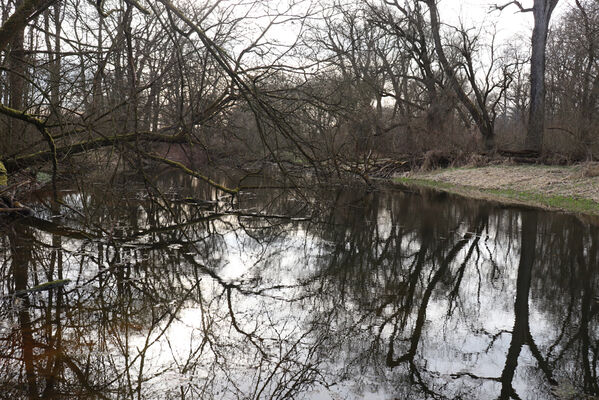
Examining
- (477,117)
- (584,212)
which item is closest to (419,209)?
(584,212)

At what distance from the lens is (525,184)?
15359 millimetres

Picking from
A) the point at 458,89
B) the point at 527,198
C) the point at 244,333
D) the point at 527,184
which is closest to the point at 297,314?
the point at 244,333

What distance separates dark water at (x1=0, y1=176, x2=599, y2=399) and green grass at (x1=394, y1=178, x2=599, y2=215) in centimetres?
323

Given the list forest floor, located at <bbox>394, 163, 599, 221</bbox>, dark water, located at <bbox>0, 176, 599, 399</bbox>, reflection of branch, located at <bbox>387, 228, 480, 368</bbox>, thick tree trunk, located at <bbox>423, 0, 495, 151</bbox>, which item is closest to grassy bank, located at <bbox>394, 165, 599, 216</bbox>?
forest floor, located at <bbox>394, 163, 599, 221</bbox>

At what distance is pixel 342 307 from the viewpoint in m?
4.68

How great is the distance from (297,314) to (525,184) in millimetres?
13148

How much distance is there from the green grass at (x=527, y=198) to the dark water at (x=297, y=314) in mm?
3235

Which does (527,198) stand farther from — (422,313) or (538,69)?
(538,69)

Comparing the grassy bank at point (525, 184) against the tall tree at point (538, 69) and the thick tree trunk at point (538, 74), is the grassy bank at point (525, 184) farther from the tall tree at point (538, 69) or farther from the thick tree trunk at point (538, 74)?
the tall tree at point (538, 69)

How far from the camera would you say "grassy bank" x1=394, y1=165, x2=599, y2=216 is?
39.6 feet

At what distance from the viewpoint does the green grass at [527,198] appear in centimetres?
1132

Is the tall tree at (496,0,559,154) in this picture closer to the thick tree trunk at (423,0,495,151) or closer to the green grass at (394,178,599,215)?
the thick tree trunk at (423,0,495,151)

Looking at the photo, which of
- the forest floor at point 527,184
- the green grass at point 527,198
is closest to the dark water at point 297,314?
the green grass at point 527,198

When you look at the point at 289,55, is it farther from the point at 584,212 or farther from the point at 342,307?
the point at 584,212
